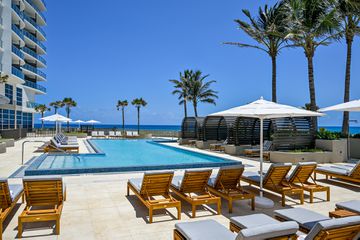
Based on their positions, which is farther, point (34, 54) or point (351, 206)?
point (34, 54)

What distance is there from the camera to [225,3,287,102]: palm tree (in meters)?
19.9

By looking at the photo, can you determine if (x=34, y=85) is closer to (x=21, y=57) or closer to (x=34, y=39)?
(x=34, y=39)

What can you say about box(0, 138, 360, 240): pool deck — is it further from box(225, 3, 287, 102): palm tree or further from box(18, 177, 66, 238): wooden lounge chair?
box(225, 3, 287, 102): palm tree

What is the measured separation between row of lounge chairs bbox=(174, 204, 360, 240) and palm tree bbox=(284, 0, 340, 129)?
42.6 ft

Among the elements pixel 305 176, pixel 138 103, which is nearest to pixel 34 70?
pixel 138 103

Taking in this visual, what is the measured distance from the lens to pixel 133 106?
44.9 meters

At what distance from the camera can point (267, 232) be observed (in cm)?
296

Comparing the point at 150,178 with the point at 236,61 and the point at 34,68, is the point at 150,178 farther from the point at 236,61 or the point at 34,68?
the point at 34,68

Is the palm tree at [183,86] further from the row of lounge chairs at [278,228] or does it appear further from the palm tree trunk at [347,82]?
the row of lounge chairs at [278,228]

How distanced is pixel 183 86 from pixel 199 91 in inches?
83.5

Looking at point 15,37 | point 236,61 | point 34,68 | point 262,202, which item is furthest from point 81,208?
point 34,68

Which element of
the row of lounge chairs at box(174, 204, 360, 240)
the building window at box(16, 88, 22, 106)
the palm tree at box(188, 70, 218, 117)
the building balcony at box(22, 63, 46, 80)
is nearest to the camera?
the row of lounge chairs at box(174, 204, 360, 240)

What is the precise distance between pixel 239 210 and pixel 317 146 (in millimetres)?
10136

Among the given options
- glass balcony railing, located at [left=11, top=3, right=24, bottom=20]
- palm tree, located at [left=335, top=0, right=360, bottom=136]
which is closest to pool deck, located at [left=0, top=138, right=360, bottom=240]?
palm tree, located at [left=335, top=0, right=360, bottom=136]
